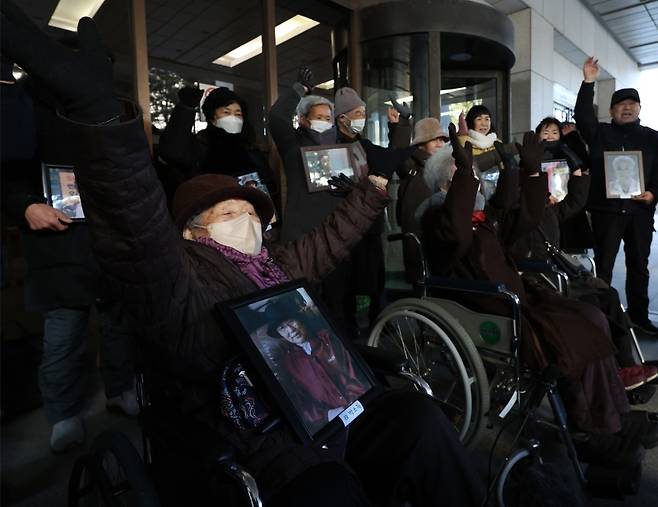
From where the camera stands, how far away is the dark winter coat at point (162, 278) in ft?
3.06

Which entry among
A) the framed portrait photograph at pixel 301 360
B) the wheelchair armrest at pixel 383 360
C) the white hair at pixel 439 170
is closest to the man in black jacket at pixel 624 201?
the white hair at pixel 439 170

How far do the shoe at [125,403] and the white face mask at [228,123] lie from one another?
149 centimetres

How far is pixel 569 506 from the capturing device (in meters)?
1.29

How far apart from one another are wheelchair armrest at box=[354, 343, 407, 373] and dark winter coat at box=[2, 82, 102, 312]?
134 cm

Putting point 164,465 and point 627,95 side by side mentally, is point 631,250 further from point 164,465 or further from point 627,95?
point 164,465

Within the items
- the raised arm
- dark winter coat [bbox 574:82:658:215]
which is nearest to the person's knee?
dark winter coat [bbox 574:82:658:215]

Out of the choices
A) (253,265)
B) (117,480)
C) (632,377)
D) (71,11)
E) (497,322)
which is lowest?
(632,377)

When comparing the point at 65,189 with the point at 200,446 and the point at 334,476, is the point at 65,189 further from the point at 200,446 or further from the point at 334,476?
the point at 334,476

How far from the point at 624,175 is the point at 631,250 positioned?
57 centimetres

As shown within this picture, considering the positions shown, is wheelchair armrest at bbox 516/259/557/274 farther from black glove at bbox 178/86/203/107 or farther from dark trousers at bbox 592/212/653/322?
black glove at bbox 178/86/203/107

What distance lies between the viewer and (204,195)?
4.62 feet

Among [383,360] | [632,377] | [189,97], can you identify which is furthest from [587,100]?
[383,360]

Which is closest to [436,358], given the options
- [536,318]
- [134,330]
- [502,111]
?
[536,318]

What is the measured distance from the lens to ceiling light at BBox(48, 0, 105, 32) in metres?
2.64
